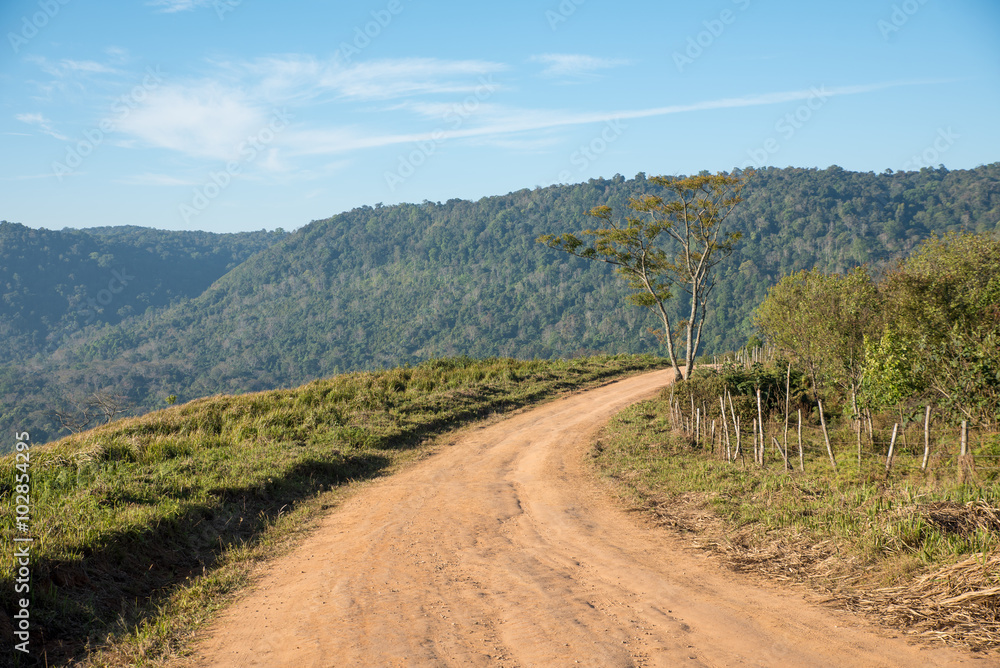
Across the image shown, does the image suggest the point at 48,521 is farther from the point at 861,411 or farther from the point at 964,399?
the point at 861,411

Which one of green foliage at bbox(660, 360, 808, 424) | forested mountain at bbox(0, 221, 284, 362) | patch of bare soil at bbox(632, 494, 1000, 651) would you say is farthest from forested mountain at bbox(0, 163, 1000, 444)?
patch of bare soil at bbox(632, 494, 1000, 651)

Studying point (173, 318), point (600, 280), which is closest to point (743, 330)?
point (600, 280)

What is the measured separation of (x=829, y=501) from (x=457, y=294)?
494 ft

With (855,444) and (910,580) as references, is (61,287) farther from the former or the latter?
(910,580)

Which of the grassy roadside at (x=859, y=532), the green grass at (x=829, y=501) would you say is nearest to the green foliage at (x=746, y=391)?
the green grass at (x=829, y=501)

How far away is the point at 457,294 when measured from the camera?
15775cm

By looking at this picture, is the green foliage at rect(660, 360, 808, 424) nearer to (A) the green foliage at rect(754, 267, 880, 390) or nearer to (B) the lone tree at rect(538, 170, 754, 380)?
(A) the green foliage at rect(754, 267, 880, 390)

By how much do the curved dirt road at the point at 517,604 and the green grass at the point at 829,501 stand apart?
107 cm

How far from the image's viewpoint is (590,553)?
776 cm

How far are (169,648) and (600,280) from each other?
13981 cm

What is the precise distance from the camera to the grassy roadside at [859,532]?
5398 millimetres

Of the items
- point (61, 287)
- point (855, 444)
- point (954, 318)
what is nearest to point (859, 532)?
point (855, 444)

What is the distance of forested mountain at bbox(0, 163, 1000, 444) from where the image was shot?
378ft

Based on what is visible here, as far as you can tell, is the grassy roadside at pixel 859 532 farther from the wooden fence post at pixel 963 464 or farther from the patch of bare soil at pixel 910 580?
the wooden fence post at pixel 963 464
